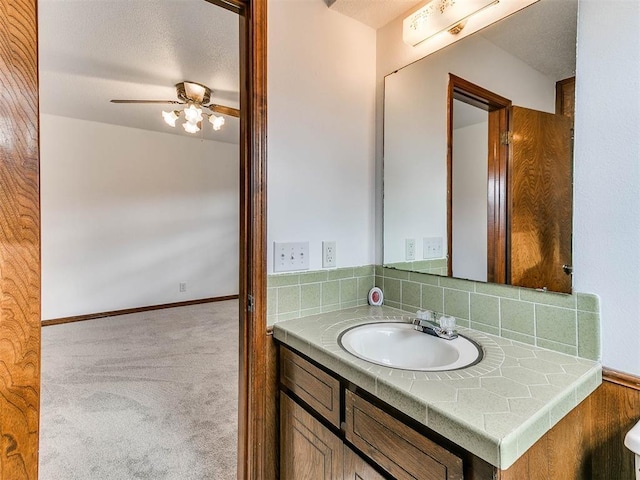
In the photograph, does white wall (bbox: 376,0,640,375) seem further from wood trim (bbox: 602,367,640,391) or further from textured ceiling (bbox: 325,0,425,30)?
textured ceiling (bbox: 325,0,425,30)

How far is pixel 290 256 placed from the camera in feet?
4.33

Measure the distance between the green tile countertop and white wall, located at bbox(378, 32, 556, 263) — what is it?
1.89 feet

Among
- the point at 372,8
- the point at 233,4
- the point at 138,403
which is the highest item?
the point at 372,8

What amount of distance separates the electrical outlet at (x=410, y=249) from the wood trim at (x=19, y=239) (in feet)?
4.35

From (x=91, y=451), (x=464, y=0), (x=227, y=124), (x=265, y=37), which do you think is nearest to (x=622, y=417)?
(x=464, y=0)

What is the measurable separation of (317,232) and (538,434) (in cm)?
98

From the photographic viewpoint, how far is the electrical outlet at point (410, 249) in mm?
1464

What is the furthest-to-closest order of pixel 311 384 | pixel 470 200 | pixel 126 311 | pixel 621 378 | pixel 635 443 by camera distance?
pixel 126 311, pixel 470 200, pixel 311 384, pixel 621 378, pixel 635 443

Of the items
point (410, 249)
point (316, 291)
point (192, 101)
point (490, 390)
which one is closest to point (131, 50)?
point (192, 101)

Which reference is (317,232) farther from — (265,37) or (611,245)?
(611,245)

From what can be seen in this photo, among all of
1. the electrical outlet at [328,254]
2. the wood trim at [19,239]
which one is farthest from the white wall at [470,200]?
the wood trim at [19,239]

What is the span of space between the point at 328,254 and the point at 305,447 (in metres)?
0.74

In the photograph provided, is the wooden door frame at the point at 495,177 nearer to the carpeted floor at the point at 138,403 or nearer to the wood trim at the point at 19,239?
the wood trim at the point at 19,239

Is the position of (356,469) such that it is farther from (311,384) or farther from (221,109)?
(221,109)
